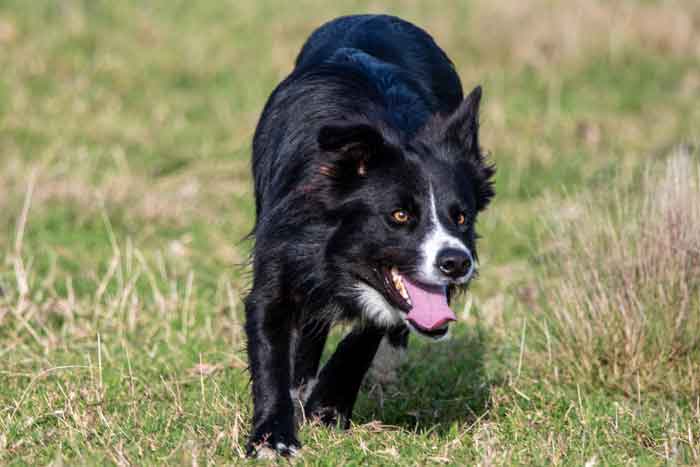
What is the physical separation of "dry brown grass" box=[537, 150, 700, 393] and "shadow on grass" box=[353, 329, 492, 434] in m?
0.44

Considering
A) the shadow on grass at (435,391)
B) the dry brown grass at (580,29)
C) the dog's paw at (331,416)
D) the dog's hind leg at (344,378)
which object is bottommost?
the shadow on grass at (435,391)

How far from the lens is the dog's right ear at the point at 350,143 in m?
4.58

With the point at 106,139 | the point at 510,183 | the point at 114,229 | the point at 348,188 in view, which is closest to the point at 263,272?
the point at 348,188

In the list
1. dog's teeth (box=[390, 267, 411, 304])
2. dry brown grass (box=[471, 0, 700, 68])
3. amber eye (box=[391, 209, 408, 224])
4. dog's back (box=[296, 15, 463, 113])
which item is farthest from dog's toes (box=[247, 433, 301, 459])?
dry brown grass (box=[471, 0, 700, 68])

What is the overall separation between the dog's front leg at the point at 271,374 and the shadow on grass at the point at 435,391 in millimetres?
630

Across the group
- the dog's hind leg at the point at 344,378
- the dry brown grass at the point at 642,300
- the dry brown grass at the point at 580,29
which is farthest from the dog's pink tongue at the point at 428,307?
the dry brown grass at the point at 580,29

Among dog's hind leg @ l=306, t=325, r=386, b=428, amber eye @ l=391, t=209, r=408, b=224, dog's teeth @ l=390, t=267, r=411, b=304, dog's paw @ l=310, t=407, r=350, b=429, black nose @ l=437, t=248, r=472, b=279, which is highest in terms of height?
amber eye @ l=391, t=209, r=408, b=224

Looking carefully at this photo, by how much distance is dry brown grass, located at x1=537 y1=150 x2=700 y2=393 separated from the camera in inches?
229

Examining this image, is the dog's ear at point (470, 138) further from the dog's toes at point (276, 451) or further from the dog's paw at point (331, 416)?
the dog's toes at point (276, 451)

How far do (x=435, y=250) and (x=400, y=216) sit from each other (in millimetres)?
244

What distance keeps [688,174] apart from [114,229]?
4.52 meters

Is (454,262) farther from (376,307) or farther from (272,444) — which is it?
(272,444)

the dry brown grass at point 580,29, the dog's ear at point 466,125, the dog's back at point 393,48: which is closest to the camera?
the dog's ear at point 466,125

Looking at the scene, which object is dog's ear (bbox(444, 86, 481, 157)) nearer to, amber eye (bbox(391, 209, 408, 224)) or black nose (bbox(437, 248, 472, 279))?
amber eye (bbox(391, 209, 408, 224))
